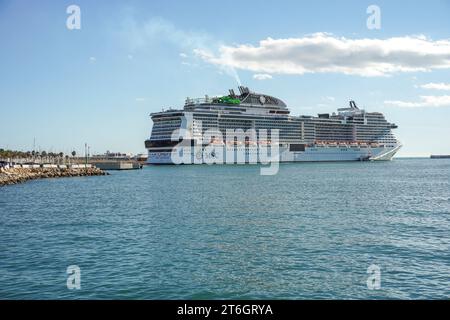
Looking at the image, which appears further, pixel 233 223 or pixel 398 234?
pixel 233 223

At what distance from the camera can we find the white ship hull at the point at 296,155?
338 feet

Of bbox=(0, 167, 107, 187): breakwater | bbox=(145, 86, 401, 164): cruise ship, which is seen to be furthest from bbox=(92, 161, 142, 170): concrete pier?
bbox=(0, 167, 107, 187): breakwater

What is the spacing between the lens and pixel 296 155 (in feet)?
368

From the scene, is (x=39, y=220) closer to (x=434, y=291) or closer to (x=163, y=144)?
(x=434, y=291)

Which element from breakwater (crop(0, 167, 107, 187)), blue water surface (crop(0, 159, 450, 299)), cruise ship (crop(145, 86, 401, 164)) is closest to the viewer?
blue water surface (crop(0, 159, 450, 299))

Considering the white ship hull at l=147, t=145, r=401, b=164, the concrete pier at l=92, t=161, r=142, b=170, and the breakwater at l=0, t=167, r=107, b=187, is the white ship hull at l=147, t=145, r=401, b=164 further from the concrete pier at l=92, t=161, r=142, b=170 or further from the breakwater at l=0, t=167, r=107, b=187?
the breakwater at l=0, t=167, r=107, b=187

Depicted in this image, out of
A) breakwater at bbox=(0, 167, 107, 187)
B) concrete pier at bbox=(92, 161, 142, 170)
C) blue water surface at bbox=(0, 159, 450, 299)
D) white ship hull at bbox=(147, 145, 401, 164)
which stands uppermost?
white ship hull at bbox=(147, 145, 401, 164)

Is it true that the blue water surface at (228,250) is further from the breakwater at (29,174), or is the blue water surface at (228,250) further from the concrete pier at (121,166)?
the concrete pier at (121,166)

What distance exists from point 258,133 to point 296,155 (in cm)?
1067

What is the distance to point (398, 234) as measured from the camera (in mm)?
19391

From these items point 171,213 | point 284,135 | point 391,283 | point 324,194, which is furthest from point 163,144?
point 391,283

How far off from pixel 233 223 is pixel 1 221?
1220 centimetres

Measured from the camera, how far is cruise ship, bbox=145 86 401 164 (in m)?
102
